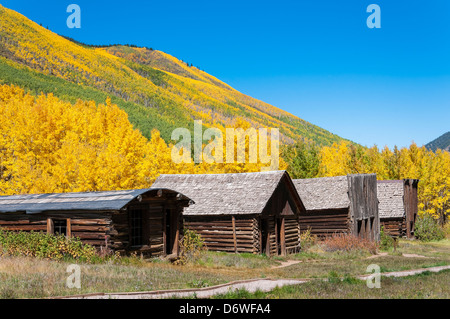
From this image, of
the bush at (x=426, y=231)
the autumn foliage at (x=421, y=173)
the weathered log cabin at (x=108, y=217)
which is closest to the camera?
the weathered log cabin at (x=108, y=217)

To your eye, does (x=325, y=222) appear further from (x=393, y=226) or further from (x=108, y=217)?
(x=108, y=217)

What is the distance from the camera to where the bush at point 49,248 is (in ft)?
64.2

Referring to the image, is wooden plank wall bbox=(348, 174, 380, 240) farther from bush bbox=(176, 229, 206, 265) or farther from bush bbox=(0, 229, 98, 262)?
bush bbox=(0, 229, 98, 262)

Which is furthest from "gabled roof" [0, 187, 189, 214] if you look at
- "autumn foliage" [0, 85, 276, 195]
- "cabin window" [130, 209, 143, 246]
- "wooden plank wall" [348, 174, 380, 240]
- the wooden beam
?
"wooden plank wall" [348, 174, 380, 240]

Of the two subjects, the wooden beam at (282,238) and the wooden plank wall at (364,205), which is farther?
the wooden plank wall at (364,205)

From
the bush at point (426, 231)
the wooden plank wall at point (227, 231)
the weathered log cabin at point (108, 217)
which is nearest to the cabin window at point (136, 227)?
the weathered log cabin at point (108, 217)

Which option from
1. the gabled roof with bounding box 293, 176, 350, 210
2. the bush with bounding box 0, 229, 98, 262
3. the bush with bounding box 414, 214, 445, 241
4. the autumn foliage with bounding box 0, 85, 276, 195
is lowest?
the bush with bounding box 414, 214, 445, 241

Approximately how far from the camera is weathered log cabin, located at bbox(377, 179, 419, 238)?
43188 millimetres

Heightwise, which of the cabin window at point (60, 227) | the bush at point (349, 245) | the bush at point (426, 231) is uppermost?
the cabin window at point (60, 227)

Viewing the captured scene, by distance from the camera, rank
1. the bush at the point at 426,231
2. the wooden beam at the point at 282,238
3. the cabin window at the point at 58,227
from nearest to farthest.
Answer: the cabin window at the point at 58,227 → the wooden beam at the point at 282,238 → the bush at the point at 426,231

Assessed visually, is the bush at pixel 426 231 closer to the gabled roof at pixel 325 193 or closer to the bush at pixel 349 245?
the gabled roof at pixel 325 193

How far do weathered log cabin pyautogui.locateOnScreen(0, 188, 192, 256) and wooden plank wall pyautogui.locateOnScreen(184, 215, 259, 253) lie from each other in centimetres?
567

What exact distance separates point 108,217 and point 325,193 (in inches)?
821

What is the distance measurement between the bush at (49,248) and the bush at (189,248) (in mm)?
4566
